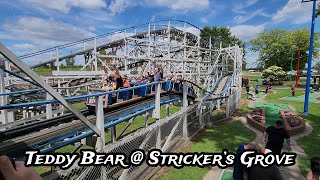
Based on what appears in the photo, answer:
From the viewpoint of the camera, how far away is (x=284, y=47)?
51.5 metres

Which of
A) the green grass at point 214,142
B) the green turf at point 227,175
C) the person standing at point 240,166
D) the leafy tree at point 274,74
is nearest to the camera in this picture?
the person standing at point 240,166

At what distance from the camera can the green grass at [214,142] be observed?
22.4 ft

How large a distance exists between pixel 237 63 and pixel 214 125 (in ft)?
49.2

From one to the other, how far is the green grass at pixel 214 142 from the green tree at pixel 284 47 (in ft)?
140

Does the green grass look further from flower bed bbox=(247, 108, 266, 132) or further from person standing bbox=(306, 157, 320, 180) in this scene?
person standing bbox=(306, 157, 320, 180)

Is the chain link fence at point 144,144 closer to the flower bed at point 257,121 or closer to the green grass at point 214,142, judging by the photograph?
the green grass at point 214,142

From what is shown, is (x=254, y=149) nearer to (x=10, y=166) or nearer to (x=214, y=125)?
(x=10, y=166)

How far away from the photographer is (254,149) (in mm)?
4148

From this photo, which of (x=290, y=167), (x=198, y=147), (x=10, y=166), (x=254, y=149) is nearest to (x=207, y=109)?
(x=198, y=147)

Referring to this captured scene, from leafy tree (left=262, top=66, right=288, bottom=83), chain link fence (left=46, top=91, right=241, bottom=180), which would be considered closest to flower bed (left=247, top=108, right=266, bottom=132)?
chain link fence (left=46, top=91, right=241, bottom=180)

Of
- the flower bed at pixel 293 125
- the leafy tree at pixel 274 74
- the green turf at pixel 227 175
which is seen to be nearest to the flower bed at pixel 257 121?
the flower bed at pixel 293 125

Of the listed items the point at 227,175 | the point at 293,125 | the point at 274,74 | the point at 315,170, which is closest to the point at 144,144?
the point at 227,175

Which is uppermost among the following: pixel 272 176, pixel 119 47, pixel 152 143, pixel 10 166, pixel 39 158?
pixel 119 47

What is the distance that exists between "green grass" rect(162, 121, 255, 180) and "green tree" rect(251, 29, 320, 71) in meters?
42.8
